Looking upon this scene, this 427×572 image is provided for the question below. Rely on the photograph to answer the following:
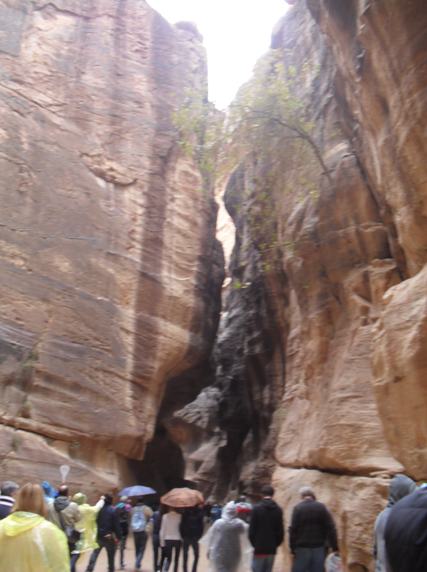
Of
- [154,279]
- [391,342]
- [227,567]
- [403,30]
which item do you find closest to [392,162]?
[403,30]

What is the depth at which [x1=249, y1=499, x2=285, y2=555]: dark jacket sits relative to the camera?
553 cm

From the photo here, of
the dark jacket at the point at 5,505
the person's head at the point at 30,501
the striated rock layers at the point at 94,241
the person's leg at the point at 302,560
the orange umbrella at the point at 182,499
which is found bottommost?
the person's leg at the point at 302,560

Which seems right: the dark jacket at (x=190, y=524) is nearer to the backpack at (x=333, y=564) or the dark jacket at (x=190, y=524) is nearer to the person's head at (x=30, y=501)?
the backpack at (x=333, y=564)

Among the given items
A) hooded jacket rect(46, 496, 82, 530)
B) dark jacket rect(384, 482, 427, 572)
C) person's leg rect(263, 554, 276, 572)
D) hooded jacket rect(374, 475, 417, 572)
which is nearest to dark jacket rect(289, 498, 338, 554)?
person's leg rect(263, 554, 276, 572)

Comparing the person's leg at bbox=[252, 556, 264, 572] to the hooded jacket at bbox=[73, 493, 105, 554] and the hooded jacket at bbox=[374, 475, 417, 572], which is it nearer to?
the hooded jacket at bbox=[374, 475, 417, 572]

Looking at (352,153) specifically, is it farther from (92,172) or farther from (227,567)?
(227,567)

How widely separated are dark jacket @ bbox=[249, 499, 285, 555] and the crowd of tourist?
0.4 inches

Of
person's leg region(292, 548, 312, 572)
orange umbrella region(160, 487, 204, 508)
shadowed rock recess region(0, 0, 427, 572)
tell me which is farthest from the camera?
orange umbrella region(160, 487, 204, 508)

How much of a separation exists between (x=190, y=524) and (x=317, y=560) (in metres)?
2.94

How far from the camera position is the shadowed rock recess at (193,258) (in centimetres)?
685

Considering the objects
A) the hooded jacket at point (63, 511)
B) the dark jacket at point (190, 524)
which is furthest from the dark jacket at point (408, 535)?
the dark jacket at point (190, 524)

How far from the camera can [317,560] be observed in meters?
5.11

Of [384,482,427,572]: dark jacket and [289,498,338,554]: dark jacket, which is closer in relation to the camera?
[384,482,427,572]: dark jacket

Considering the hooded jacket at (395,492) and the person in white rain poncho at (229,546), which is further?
the person in white rain poncho at (229,546)
